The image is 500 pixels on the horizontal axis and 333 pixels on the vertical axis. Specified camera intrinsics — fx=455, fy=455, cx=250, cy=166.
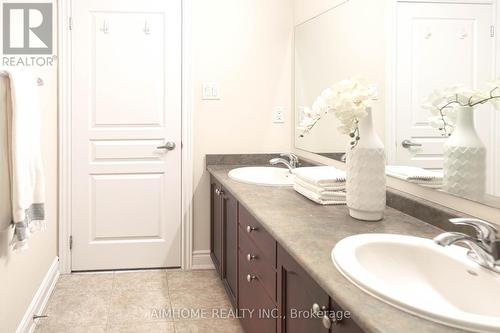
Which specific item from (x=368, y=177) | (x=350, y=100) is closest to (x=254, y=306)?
(x=368, y=177)

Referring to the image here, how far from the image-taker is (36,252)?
2564mm

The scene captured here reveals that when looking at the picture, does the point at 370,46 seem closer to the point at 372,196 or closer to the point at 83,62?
the point at 372,196

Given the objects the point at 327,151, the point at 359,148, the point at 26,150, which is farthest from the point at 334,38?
the point at 26,150

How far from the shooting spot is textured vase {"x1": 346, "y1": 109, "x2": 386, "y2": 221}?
164 centimetres

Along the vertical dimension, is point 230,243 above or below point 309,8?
below

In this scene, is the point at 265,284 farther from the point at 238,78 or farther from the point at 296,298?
the point at 238,78

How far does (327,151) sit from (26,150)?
1.62m

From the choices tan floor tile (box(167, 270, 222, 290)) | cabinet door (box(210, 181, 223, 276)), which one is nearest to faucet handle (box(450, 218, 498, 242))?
cabinet door (box(210, 181, 223, 276))

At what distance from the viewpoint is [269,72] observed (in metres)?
3.38

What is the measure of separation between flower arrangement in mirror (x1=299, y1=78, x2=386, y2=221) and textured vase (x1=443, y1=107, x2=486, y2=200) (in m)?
0.23

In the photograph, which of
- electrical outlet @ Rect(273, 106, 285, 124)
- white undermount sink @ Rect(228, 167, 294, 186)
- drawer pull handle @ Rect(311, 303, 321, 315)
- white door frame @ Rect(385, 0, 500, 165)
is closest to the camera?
drawer pull handle @ Rect(311, 303, 321, 315)

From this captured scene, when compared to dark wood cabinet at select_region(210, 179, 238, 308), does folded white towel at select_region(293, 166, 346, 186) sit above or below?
above

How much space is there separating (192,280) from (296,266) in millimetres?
1909

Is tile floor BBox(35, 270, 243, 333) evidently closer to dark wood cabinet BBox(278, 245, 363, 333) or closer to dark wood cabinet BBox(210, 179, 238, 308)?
dark wood cabinet BBox(210, 179, 238, 308)
